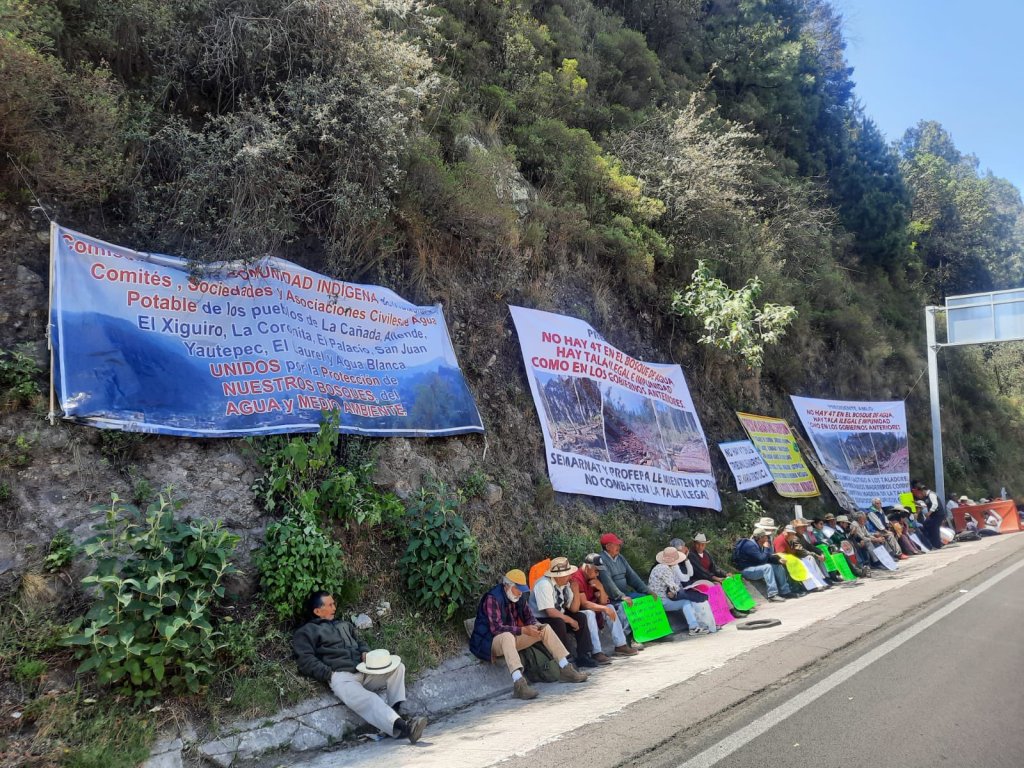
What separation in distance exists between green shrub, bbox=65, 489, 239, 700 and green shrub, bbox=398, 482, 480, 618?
2.07 m

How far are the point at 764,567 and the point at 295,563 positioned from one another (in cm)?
781

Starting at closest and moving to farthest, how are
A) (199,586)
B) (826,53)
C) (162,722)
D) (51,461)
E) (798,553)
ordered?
(162,722) → (199,586) → (51,461) → (798,553) → (826,53)

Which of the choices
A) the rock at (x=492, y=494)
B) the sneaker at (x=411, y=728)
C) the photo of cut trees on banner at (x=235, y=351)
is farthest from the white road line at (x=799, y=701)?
the photo of cut trees on banner at (x=235, y=351)

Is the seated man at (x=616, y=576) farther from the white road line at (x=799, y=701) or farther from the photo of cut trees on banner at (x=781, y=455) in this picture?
the photo of cut trees on banner at (x=781, y=455)

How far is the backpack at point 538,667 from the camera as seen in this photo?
7.12 metres

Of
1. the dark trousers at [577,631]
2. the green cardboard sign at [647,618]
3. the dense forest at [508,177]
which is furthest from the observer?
the green cardboard sign at [647,618]

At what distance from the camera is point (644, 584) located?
367 inches

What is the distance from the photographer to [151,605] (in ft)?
16.6

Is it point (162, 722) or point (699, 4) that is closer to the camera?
point (162, 722)

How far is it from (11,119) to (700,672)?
27.3 feet

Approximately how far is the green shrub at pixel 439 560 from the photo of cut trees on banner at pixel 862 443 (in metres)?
12.7

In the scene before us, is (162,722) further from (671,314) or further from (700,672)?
(671,314)

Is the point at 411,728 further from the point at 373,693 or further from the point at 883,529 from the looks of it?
the point at 883,529

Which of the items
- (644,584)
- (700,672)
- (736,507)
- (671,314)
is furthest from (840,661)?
(671,314)
